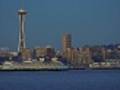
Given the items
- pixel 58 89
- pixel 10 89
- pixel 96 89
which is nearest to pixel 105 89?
pixel 96 89

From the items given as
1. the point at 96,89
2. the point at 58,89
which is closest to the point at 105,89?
the point at 96,89

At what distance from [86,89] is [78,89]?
1.03 m

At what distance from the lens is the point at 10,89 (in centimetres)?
7419

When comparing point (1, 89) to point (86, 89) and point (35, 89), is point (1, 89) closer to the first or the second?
point (35, 89)

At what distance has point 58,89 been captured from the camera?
73875 millimetres

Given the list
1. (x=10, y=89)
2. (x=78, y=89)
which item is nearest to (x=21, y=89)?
(x=10, y=89)

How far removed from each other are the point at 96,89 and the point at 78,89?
261 centimetres

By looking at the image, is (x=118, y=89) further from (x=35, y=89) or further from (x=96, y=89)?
(x=35, y=89)

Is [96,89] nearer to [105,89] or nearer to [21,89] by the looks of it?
[105,89]

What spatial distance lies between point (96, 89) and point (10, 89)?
998 centimetres

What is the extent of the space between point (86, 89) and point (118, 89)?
13.6 ft

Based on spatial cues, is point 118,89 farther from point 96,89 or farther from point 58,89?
point 58,89

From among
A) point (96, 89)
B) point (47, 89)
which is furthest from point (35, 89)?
point (96, 89)

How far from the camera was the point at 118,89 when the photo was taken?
71.4m
